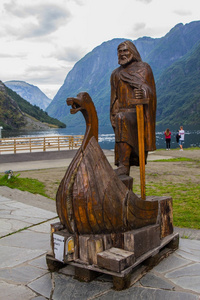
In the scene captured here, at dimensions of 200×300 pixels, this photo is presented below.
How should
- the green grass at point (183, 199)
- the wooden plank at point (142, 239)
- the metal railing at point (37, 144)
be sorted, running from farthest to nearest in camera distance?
1. the metal railing at point (37, 144)
2. the green grass at point (183, 199)
3. the wooden plank at point (142, 239)

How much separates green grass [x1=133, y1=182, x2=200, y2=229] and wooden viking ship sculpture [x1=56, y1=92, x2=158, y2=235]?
95.1 inches

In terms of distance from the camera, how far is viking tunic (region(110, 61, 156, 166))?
4031 millimetres

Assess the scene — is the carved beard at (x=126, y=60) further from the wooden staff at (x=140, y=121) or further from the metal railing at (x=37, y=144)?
the metal railing at (x=37, y=144)

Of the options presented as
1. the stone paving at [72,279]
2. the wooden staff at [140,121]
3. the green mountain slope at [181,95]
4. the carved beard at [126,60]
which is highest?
the green mountain slope at [181,95]

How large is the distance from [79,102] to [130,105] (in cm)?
105

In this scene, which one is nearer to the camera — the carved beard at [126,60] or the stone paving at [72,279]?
the stone paving at [72,279]

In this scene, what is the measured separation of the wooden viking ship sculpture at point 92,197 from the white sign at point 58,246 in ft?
0.49

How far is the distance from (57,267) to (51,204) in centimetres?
369

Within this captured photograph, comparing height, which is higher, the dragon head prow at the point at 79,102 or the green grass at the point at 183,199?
the dragon head prow at the point at 79,102

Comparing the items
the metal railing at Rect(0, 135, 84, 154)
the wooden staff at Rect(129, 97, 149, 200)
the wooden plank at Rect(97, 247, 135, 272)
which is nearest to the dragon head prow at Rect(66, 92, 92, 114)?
the wooden staff at Rect(129, 97, 149, 200)

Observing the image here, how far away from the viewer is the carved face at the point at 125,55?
13.5 ft

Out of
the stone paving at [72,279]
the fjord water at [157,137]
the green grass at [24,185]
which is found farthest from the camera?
the fjord water at [157,137]

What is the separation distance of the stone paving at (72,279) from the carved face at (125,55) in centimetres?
265

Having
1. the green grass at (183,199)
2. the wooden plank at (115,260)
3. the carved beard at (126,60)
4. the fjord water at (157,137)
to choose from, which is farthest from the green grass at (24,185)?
the fjord water at (157,137)
